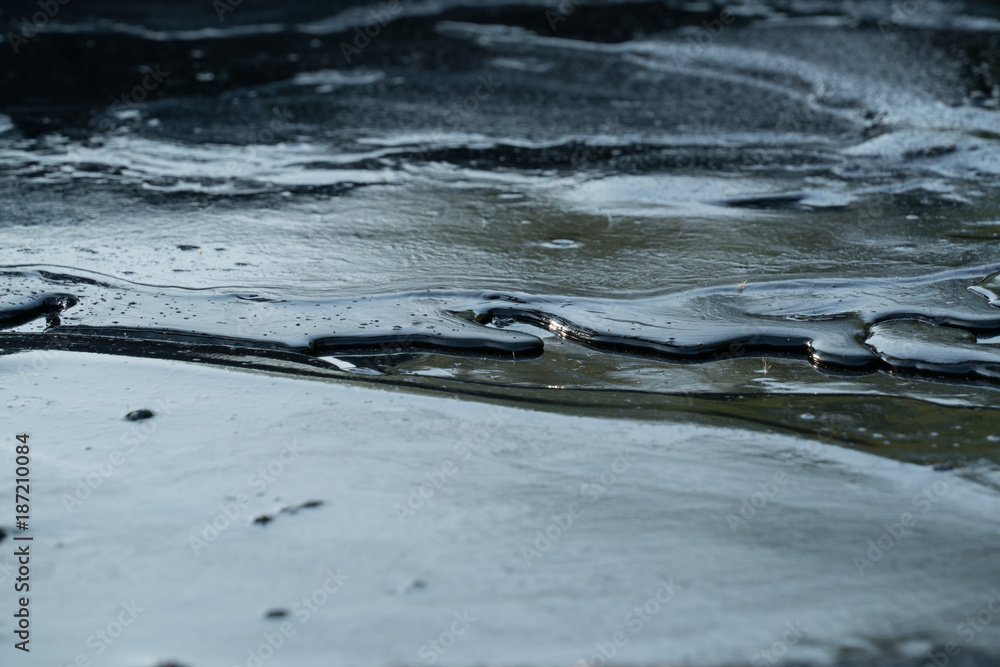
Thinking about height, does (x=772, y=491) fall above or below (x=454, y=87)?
below

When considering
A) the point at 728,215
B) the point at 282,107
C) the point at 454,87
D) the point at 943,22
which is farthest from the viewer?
the point at 943,22

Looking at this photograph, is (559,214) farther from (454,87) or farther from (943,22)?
(943,22)

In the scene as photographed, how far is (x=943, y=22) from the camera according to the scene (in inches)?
221

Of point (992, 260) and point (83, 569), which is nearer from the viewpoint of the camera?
point (83, 569)

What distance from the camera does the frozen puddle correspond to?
135cm

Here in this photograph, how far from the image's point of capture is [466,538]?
155 cm

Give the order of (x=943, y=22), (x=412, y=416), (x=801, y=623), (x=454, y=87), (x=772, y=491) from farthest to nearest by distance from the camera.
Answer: (x=943, y=22)
(x=454, y=87)
(x=412, y=416)
(x=772, y=491)
(x=801, y=623)

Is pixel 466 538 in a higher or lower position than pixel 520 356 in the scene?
lower

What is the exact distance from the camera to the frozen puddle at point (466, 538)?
135cm

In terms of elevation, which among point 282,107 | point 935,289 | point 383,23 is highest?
point 383,23

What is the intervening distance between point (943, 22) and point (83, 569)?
5785mm

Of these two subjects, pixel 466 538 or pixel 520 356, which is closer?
pixel 466 538

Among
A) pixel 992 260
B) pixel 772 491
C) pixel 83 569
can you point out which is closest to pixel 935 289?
pixel 992 260

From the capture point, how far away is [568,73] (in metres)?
4.87
